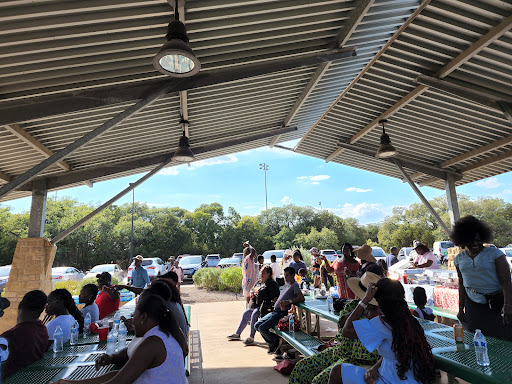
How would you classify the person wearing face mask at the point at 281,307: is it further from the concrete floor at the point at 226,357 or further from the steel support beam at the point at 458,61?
the steel support beam at the point at 458,61

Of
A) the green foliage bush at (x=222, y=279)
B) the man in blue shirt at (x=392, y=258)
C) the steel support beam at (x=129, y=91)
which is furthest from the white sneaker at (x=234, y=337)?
the green foliage bush at (x=222, y=279)

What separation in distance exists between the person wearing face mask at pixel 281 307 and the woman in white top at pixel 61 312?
289 centimetres

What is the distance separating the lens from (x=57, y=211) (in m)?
35.5

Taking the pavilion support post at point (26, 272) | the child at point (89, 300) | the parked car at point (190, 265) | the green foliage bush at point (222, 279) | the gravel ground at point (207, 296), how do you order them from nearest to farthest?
1. the child at point (89, 300)
2. the pavilion support post at point (26, 272)
3. the gravel ground at point (207, 296)
4. the green foliage bush at point (222, 279)
5. the parked car at point (190, 265)

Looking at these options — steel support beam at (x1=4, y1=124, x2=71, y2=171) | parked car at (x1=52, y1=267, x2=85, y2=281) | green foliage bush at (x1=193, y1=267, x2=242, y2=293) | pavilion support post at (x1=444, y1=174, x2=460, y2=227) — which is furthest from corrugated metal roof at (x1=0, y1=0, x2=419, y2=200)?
parked car at (x1=52, y1=267, x2=85, y2=281)

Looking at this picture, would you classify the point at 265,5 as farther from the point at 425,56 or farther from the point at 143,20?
the point at 425,56

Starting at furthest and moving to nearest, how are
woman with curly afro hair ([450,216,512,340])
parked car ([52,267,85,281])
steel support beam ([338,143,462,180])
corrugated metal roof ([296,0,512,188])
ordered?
parked car ([52,267,85,281]), steel support beam ([338,143,462,180]), corrugated metal roof ([296,0,512,188]), woman with curly afro hair ([450,216,512,340])

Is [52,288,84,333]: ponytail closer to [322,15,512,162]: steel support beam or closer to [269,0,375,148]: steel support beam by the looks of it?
[269,0,375,148]: steel support beam

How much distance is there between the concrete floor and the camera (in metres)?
4.39

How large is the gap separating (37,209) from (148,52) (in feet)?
17.0

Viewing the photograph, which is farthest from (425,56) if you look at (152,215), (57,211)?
(152,215)

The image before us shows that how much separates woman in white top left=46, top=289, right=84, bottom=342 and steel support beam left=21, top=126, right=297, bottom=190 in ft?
15.2

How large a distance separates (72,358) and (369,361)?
2.41 m

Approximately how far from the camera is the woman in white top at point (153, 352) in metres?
1.93
